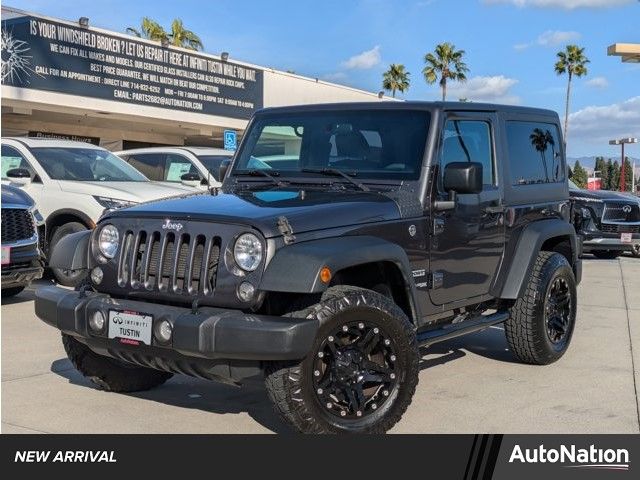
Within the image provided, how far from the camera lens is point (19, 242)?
8.08m

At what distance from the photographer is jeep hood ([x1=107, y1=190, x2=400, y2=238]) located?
4148mm

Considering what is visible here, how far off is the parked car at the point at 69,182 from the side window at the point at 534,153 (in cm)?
483

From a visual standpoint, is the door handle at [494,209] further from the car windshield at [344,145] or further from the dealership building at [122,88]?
the dealership building at [122,88]

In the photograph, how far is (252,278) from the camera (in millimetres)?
3990

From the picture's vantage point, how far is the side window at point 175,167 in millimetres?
12000

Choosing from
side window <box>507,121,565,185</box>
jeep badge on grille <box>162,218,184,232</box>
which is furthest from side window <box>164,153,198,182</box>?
jeep badge on grille <box>162,218,184,232</box>

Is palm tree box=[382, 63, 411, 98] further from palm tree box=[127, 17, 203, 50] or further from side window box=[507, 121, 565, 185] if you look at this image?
side window box=[507, 121, 565, 185]

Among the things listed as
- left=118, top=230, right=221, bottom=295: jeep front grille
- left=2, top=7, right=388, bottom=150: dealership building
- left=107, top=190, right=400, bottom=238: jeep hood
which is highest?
left=2, top=7, right=388, bottom=150: dealership building

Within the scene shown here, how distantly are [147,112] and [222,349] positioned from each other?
2012cm

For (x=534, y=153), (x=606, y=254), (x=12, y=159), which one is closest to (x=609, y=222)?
(x=606, y=254)

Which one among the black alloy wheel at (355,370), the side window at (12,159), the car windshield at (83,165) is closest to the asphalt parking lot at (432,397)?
the black alloy wheel at (355,370)

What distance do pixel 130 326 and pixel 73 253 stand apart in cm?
84

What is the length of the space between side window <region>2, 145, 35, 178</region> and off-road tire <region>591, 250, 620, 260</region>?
1090 cm

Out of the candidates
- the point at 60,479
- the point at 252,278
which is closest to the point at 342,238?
the point at 252,278
